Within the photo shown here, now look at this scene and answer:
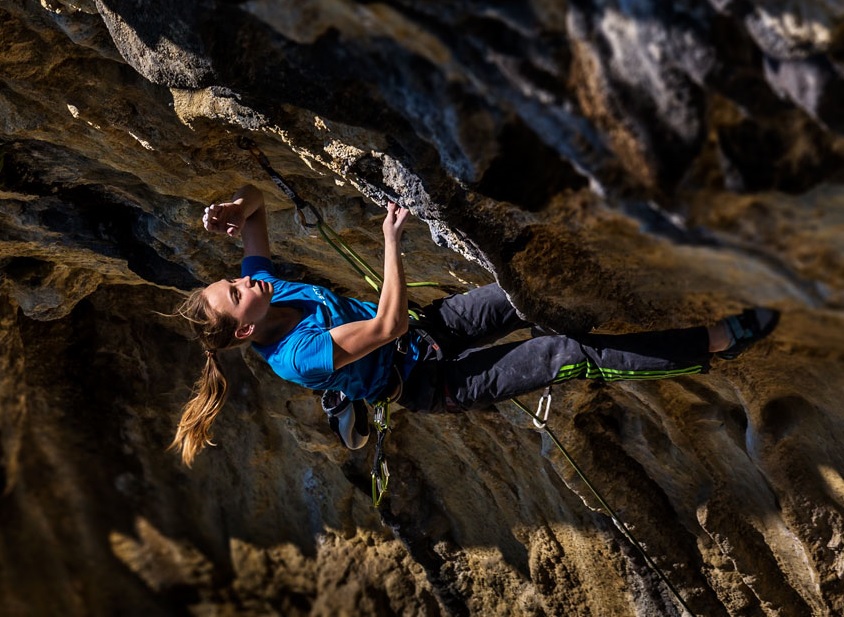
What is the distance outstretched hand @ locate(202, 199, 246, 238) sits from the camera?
115 inches

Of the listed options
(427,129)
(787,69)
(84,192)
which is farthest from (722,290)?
(84,192)

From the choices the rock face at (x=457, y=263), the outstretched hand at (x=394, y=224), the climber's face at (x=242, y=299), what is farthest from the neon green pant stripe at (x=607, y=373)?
the climber's face at (x=242, y=299)

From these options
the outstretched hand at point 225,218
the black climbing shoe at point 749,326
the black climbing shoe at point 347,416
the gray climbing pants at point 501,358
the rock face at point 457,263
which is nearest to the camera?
the rock face at point 457,263

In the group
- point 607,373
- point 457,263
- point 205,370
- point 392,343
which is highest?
point 607,373

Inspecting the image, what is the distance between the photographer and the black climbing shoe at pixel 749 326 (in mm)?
2377

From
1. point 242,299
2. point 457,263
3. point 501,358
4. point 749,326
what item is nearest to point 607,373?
point 501,358

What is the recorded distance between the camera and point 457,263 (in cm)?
339

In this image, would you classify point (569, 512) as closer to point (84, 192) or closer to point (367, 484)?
point (367, 484)

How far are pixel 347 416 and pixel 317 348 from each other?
0.54 meters

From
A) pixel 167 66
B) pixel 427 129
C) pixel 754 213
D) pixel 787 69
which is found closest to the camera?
pixel 787 69

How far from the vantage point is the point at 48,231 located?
4.07m

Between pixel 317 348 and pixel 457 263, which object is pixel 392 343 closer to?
pixel 317 348

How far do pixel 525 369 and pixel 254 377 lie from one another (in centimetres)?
272

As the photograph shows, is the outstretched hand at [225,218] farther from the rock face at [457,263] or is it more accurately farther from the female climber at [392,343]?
the rock face at [457,263]
